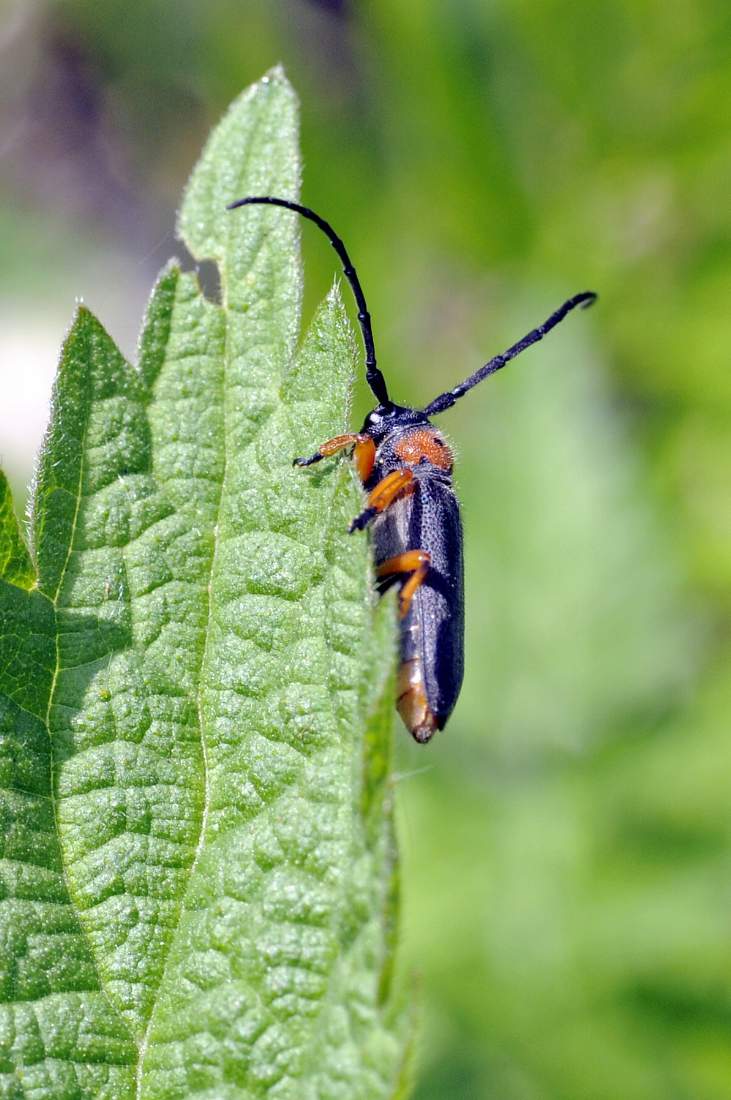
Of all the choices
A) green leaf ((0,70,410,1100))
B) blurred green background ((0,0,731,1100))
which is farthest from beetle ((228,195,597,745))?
blurred green background ((0,0,731,1100))

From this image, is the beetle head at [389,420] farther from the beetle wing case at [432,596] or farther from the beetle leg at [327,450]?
the beetle leg at [327,450]

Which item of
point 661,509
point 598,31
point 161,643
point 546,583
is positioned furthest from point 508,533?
point 598,31

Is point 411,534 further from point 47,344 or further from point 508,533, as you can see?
point 47,344

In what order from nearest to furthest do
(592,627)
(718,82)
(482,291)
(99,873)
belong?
(99,873), (592,627), (718,82), (482,291)

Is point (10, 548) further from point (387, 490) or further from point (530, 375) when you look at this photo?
point (530, 375)

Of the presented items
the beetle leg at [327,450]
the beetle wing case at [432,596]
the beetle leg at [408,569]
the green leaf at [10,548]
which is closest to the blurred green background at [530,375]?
the beetle wing case at [432,596]

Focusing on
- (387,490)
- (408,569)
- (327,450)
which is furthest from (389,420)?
(327,450)
